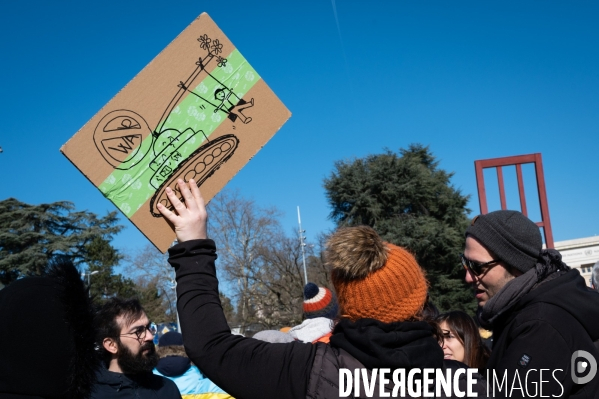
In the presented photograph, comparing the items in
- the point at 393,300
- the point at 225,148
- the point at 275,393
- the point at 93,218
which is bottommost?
the point at 275,393

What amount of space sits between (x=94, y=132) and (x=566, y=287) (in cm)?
211

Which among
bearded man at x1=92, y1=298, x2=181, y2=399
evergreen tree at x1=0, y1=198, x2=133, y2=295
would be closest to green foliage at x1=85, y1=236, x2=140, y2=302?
evergreen tree at x1=0, y1=198, x2=133, y2=295

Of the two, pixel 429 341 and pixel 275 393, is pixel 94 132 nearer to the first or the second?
pixel 275 393

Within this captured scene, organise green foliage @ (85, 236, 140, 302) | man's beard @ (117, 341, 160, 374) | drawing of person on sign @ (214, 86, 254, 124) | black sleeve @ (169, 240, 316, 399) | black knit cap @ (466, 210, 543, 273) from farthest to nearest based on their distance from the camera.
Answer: green foliage @ (85, 236, 140, 302)
man's beard @ (117, 341, 160, 374)
black knit cap @ (466, 210, 543, 273)
drawing of person on sign @ (214, 86, 254, 124)
black sleeve @ (169, 240, 316, 399)

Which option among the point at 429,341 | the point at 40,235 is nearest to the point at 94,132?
the point at 429,341

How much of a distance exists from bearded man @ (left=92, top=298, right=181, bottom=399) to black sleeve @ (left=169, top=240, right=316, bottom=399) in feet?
7.31

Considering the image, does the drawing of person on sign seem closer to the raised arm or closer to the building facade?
the raised arm

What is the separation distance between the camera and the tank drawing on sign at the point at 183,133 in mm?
2121

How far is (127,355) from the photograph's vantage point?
375cm

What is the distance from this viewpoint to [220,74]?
2311mm

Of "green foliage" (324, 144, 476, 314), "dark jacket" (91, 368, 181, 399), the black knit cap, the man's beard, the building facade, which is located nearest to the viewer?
the black knit cap

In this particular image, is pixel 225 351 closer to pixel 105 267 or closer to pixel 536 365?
pixel 536 365

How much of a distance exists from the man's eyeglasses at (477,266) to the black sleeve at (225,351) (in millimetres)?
1298

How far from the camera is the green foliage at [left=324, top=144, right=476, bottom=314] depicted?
2486 centimetres
